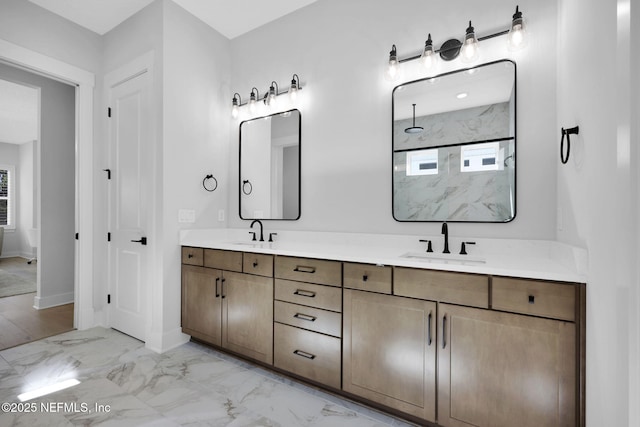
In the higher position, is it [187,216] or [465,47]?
[465,47]

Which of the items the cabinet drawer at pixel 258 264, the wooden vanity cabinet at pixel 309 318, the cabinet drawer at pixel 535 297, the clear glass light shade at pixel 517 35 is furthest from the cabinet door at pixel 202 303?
the clear glass light shade at pixel 517 35

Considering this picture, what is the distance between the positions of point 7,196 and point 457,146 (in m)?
9.75

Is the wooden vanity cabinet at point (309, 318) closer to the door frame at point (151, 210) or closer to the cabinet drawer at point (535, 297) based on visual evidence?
the cabinet drawer at point (535, 297)

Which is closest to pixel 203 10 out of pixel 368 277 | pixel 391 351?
pixel 368 277

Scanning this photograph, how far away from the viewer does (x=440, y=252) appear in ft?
6.54

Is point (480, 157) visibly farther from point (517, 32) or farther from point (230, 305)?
point (230, 305)

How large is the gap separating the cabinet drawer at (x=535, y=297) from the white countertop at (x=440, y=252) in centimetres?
4

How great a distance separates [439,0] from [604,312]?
2.06m

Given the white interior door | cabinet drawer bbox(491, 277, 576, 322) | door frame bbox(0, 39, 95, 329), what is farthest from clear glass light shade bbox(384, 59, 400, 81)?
door frame bbox(0, 39, 95, 329)

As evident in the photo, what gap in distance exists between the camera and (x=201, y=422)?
1.65 m

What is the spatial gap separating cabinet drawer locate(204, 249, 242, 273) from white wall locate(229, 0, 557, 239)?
58 centimetres

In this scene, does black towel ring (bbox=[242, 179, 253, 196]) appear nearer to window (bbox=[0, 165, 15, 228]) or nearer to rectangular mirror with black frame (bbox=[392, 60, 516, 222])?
rectangular mirror with black frame (bbox=[392, 60, 516, 222])

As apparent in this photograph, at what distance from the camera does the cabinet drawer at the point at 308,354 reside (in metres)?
1.82

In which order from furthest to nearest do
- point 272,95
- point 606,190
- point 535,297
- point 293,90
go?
point 272,95
point 293,90
point 535,297
point 606,190
